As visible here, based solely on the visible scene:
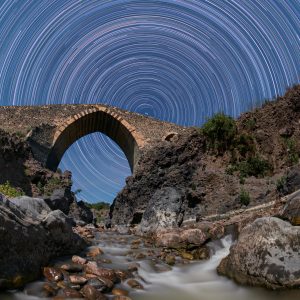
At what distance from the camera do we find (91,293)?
185 inches

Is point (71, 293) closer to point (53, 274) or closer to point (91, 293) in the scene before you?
point (91, 293)

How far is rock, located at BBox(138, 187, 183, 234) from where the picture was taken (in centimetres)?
1200

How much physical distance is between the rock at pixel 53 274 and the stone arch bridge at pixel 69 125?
62.3 feet

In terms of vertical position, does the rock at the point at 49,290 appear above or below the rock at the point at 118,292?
below

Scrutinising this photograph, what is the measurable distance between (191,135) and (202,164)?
198 cm

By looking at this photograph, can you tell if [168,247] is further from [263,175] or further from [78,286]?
[263,175]

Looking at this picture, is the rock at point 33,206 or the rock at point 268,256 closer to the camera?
the rock at point 268,256

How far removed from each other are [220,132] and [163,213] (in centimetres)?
697

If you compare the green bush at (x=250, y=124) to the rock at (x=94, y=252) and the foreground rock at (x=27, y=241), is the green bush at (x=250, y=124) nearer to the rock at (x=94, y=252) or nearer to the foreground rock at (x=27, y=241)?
the rock at (x=94, y=252)

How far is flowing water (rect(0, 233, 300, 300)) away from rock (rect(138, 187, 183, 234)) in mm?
4101

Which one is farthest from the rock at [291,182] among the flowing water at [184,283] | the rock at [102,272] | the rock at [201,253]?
the rock at [102,272]

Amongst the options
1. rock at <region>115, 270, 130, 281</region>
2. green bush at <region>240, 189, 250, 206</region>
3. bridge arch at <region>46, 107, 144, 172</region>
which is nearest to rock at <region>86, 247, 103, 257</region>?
rock at <region>115, 270, 130, 281</region>

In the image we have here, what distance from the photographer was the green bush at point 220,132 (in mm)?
17609

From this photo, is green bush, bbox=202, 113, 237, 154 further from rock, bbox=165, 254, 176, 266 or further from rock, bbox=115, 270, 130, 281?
rock, bbox=115, 270, 130, 281
